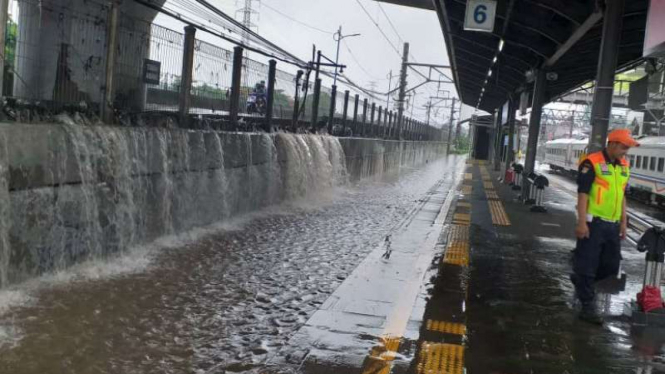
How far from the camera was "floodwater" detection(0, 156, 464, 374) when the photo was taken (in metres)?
4.51

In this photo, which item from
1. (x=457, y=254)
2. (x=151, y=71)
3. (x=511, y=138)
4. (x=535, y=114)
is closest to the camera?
(x=457, y=254)

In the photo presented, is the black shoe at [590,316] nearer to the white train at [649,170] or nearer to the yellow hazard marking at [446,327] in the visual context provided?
the yellow hazard marking at [446,327]

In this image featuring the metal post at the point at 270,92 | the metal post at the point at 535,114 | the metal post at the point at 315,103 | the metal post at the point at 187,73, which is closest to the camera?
the metal post at the point at 187,73

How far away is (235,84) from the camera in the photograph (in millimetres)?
12156

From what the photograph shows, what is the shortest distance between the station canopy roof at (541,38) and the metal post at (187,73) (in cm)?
538

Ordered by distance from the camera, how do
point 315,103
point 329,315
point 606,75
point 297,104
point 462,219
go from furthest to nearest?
point 315,103, point 297,104, point 462,219, point 606,75, point 329,315

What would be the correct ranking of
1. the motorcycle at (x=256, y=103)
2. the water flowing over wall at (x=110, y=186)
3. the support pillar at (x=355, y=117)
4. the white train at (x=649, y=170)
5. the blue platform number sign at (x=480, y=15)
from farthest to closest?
the support pillar at (x=355, y=117), the white train at (x=649, y=170), the motorcycle at (x=256, y=103), the blue platform number sign at (x=480, y=15), the water flowing over wall at (x=110, y=186)

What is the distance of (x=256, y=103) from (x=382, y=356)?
10.2m

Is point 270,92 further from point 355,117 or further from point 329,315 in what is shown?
point 355,117

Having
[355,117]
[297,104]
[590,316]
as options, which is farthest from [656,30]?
[355,117]

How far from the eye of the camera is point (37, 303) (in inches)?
220

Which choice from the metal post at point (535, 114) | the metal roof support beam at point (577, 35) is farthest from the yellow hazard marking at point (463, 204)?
the metal roof support beam at point (577, 35)

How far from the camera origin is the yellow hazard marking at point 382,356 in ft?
14.6

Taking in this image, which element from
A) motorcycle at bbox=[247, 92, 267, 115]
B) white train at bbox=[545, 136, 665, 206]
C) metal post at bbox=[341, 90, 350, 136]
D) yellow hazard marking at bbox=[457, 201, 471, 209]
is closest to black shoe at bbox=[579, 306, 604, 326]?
motorcycle at bbox=[247, 92, 267, 115]
